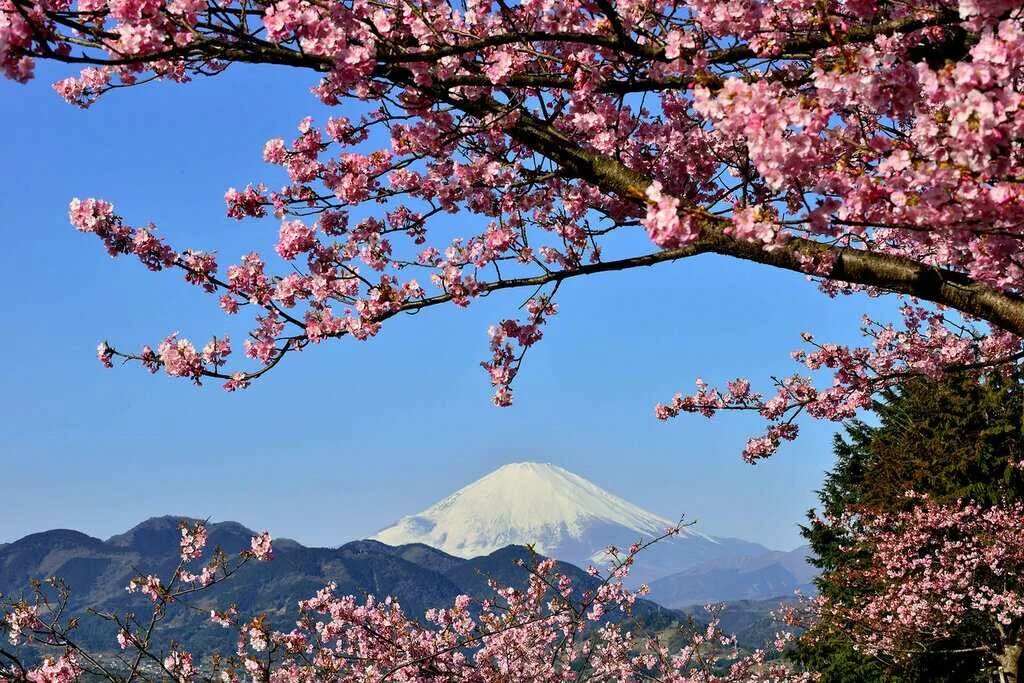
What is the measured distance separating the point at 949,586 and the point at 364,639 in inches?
533

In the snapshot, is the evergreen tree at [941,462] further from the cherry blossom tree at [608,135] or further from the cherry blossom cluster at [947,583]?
the cherry blossom tree at [608,135]

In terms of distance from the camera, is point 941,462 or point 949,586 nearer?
point 949,586

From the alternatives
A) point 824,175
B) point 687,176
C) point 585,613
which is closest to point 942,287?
point 824,175

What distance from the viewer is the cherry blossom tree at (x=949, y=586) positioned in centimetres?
1864

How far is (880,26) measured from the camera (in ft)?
14.5

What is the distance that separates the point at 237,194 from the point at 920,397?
27.3 m

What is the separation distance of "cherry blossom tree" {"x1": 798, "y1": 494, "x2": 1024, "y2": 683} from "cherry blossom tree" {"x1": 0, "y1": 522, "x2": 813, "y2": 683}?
280cm

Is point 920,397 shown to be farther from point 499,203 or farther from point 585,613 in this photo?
point 499,203

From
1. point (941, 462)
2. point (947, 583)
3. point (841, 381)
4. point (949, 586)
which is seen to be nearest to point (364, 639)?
point (841, 381)

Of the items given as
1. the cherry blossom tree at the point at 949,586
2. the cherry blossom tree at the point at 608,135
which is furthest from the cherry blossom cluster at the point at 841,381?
the cherry blossom tree at the point at 949,586

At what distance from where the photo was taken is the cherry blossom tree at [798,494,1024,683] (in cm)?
1864

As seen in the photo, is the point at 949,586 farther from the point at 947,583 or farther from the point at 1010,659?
the point at 1010,659

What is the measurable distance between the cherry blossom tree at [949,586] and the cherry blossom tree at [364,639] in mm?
2798

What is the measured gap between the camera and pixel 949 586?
19188mm
